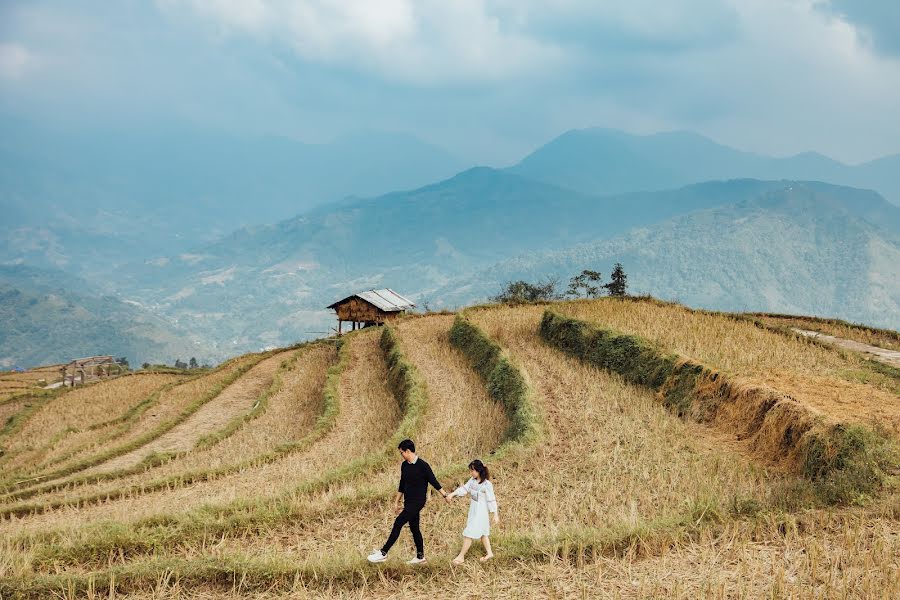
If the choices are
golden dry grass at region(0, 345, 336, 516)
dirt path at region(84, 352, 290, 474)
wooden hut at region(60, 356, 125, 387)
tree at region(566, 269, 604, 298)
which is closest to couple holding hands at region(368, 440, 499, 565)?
golden dry grass at region(0, 345, 336, 516)

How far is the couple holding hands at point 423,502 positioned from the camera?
8.62 meters

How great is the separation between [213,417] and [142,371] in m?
23.9

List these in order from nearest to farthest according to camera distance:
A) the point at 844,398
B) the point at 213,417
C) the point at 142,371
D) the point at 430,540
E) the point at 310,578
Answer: the point at 310,578, the point at 430,540, the point at 844,398, the point at 213,417, the point at 142,371

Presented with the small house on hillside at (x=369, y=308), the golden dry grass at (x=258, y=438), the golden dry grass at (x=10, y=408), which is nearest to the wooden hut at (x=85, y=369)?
the golden dry grass at (x=10, y=408)

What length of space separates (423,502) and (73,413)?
29.6 meters

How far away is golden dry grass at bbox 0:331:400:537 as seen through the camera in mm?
13172

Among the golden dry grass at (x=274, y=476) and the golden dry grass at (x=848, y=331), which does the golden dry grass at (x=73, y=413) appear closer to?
the golden dry grass at (x=274, y=476)

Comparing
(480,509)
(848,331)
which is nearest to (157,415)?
(480,509)

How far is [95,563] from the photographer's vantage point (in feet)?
31.6

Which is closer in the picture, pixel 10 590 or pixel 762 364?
pixel 10 590

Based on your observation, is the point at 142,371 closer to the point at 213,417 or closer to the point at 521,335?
the point at 213,417

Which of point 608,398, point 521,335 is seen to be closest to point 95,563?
point 608,398

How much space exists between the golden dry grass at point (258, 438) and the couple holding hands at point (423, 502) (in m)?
9.30

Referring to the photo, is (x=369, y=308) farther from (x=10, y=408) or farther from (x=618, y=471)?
(x=618, y=471)
